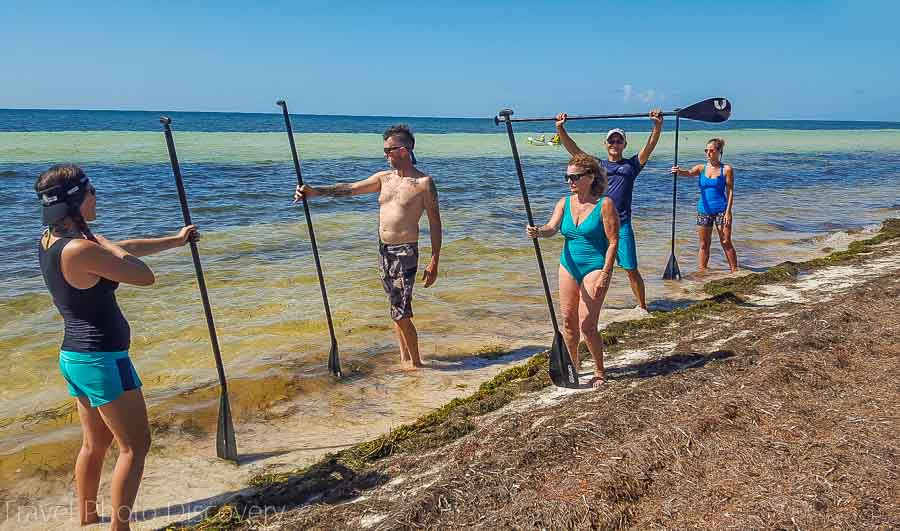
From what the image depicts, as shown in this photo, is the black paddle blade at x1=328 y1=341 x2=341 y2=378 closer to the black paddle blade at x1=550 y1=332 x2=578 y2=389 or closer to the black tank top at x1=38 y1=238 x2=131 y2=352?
the black paddle blade at x1=550 y1=332 x2=578 y2=389

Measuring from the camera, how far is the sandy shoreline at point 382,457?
409cm

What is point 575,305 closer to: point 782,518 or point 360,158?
point 782,518

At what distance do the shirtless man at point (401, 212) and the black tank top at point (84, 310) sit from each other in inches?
119

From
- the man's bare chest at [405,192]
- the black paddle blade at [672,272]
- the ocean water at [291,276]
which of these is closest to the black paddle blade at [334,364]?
the ocean water at [291,276]

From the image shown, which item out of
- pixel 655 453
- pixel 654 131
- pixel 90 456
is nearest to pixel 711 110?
pixel 654 131

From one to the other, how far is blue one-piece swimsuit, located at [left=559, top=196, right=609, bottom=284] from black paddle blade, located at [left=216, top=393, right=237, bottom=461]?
2.98 m

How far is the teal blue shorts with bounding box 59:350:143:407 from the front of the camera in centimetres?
360

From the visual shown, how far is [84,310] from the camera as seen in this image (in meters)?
3.56

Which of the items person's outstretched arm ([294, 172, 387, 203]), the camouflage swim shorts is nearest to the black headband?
person's outstretched arm ([294, 172, 387, 203])

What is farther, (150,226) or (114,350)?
(150,226)

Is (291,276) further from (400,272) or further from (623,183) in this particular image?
(623,183)

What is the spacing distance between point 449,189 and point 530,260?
1155 centimetres

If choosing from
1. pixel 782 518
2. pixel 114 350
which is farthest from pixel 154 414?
pixel 782 518

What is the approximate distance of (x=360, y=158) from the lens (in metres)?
35.2
